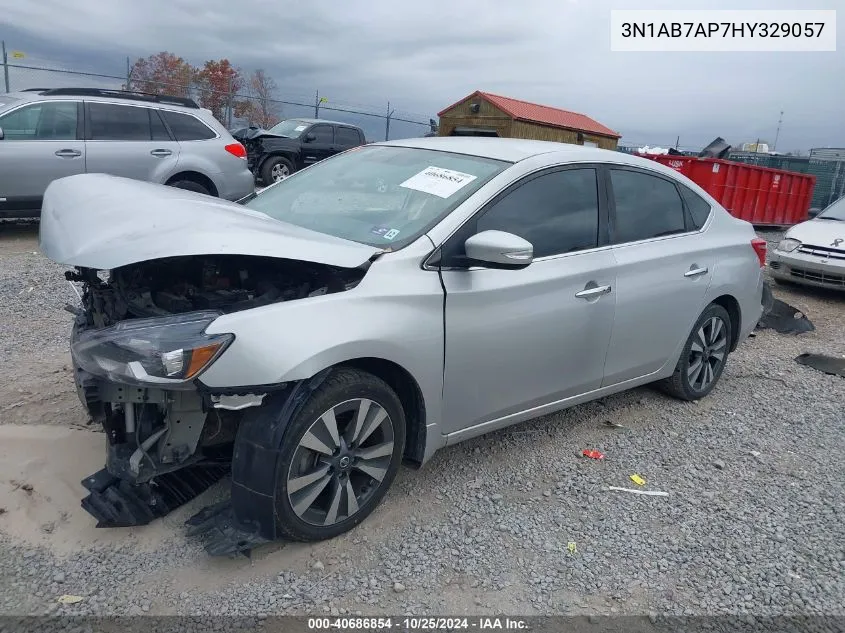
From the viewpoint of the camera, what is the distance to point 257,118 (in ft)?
77.6

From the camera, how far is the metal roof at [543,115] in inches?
678

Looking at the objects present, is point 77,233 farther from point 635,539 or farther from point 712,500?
point 712,500

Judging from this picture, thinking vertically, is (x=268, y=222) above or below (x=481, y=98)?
below

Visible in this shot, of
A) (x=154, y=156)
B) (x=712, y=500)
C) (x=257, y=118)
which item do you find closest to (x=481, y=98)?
(x=257, y=118)

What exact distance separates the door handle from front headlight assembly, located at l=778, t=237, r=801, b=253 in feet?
21.7

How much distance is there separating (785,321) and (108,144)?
8410 mm

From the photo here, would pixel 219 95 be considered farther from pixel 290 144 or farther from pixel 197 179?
pixel 197 179

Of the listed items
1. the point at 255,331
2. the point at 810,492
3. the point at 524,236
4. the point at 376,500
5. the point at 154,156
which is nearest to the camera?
the point at 255,331

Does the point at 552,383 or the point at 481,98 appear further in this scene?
the point at 481,98

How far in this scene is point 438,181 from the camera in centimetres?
351

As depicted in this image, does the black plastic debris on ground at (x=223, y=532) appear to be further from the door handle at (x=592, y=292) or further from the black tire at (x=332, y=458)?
the door handle at (x=592, y=292)

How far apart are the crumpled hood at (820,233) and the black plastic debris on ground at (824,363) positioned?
3.00 m

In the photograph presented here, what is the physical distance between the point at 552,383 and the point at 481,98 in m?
15.7

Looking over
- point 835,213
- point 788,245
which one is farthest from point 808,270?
point 835,213
